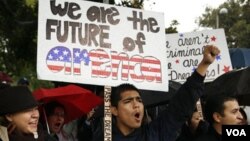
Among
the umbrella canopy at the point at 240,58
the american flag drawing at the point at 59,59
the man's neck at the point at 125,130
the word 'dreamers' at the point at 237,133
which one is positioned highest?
the umbrella canopy at the point at 240,58

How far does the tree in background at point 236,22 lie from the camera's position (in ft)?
113

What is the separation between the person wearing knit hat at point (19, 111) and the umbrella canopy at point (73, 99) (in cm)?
138

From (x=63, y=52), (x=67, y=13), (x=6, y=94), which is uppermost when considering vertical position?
(x=67, y=13)

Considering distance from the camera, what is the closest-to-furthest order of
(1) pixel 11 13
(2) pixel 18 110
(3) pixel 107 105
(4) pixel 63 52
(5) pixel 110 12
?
(2) pixel 18 110
(3) pixel 107 105
(4) pixel 63 52
(5) pixel 110 12
(1) pixel 11 13

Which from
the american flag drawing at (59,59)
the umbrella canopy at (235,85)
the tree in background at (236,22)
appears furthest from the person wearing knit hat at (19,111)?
the tree in background at (236,22)

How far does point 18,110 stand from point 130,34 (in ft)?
4.77

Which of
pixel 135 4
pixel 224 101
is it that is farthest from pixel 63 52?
pixel 135 4

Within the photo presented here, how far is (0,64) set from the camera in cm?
958

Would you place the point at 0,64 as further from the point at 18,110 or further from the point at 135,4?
the point at 18,110

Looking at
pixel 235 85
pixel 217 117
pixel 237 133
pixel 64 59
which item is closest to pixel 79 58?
pixel 64 59

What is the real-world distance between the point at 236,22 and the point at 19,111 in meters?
36.4

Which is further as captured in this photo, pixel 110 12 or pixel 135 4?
pixel 135 4

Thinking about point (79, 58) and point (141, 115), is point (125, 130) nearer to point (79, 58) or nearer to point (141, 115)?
point (141, 115)

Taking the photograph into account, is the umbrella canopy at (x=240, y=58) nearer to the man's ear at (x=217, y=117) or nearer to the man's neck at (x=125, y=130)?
the man's ear at (x=217, y=117)
